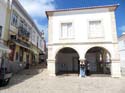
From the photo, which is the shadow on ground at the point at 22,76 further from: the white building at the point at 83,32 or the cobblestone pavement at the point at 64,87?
the white building at the point at 83,32

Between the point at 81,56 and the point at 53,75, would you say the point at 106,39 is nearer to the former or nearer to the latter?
the point at 81,56

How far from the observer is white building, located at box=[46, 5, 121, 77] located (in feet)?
53.6

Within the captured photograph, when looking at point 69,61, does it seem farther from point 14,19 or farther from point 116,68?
point 14,19

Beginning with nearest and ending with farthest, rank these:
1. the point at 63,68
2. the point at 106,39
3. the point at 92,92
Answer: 1. the point at 92,92
2. the point at 106,39
3. the point at 63,68

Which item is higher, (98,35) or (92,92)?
(98,35)

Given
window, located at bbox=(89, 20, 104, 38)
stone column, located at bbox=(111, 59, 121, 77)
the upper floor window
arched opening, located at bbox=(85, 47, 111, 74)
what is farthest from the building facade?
stone column, located at bbox=(111, 59, 121, 77)

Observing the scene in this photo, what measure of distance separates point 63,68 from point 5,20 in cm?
1103

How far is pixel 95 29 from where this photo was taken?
17.1m

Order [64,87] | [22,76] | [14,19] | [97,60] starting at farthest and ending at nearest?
[97,60], [14,19], [22,76], [64,87]

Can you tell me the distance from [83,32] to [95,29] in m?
1.54

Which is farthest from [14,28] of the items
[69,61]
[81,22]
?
[69,61]

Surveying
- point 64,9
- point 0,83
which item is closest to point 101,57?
point 64,9

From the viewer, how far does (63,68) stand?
22.2 metres

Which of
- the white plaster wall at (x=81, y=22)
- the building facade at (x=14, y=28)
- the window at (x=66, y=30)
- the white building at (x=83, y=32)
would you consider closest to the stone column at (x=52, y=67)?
the white building at (x=83, y=32)
